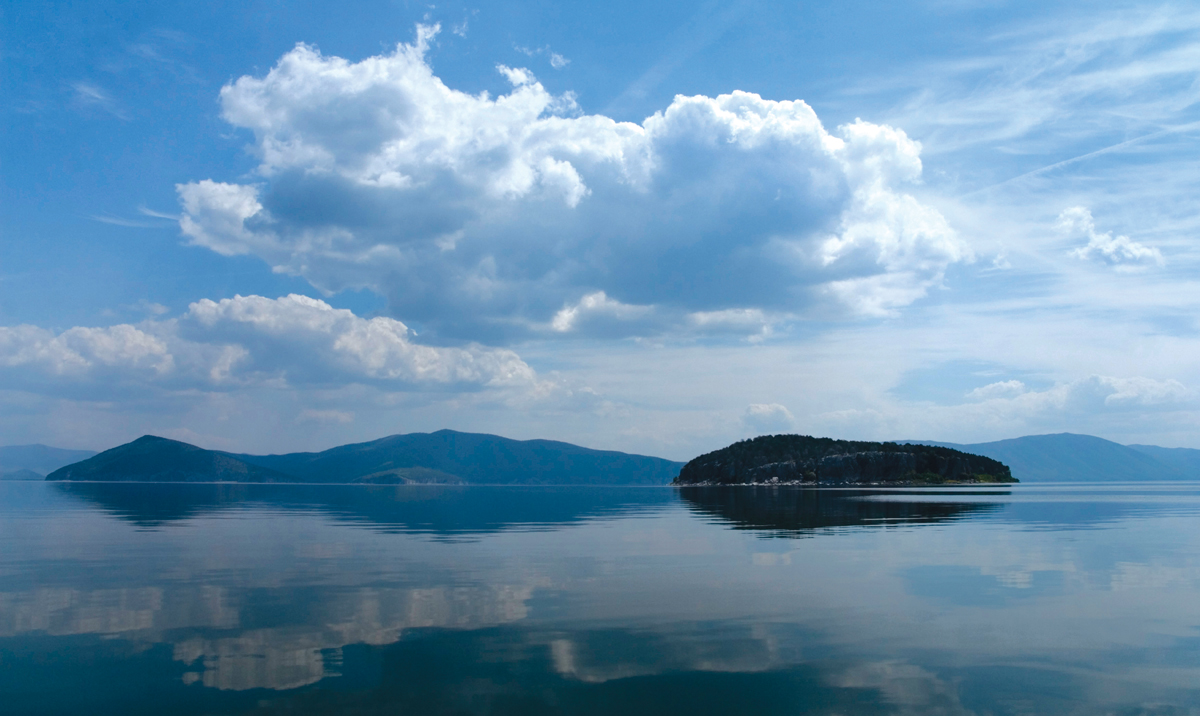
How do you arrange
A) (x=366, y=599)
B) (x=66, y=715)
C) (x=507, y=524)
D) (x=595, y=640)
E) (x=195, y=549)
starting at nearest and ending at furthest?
(x=66, y=715) < (x=595, y=640) < (x=366, y=599) < (x=195, y=549) < (x=507, y=524)

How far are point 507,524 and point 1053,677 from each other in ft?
218

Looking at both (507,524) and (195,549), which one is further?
(507,524)

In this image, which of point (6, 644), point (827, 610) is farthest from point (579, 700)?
point (6, 644)

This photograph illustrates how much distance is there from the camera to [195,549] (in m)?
56.2

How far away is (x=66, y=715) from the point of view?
19016 millimetres

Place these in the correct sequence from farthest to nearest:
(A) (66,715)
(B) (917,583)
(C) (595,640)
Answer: (B) (917,583), (C) (595,640), (A) (66,715)

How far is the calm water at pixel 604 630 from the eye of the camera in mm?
20125

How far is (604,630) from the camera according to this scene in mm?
27719

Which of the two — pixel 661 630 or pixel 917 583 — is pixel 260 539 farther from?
pixel 917 583

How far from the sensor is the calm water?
20125 mm

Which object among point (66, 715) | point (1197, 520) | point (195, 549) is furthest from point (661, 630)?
point (1197, 520)

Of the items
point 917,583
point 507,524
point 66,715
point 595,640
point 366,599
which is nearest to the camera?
point 66,715

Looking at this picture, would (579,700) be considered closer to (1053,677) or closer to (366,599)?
(1053,677)

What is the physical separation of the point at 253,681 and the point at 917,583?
31231 mm
